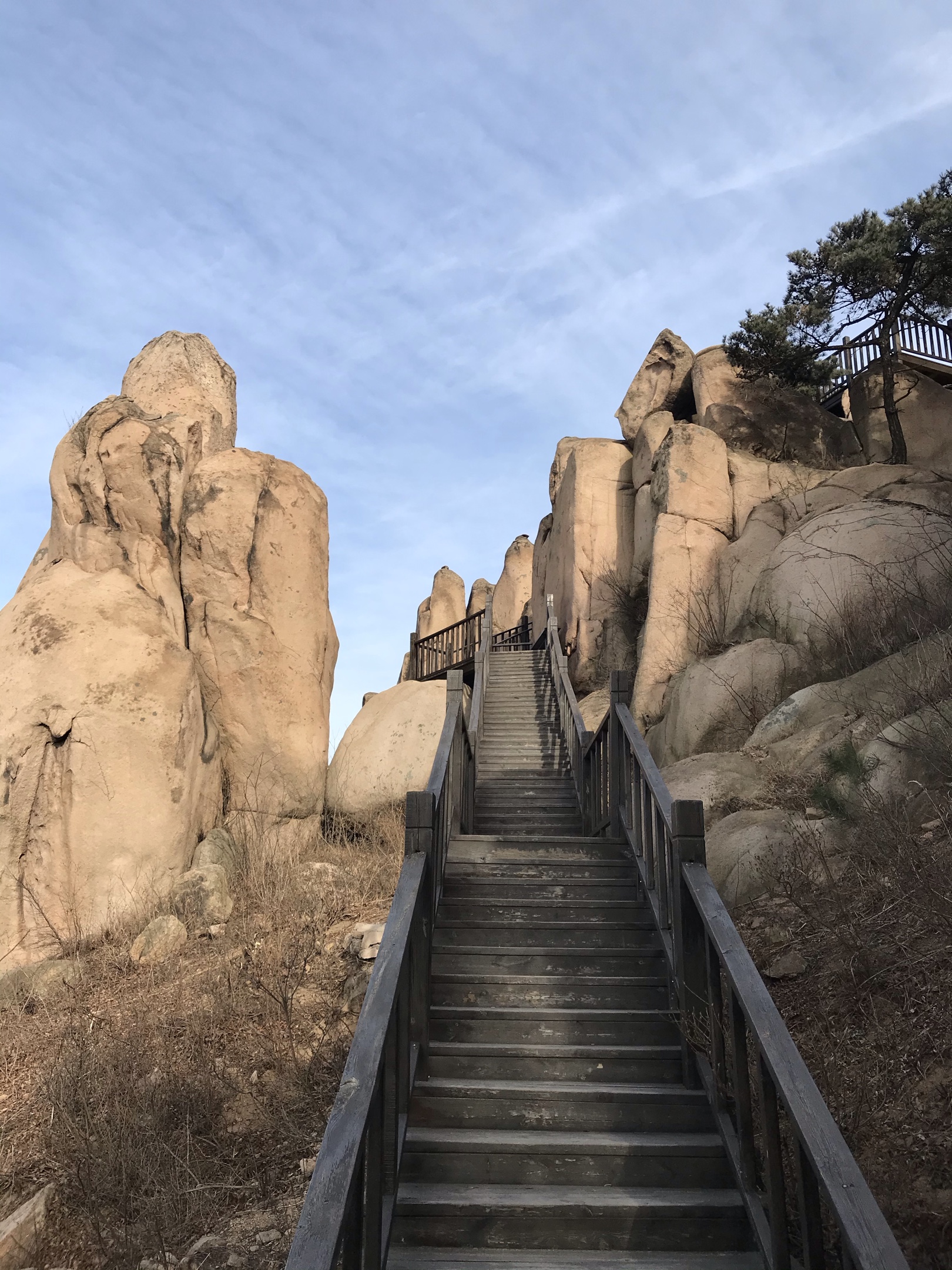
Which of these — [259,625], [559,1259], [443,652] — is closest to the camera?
[559,1259]

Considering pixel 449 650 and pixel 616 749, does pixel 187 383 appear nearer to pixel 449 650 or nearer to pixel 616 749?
pixel 449 650

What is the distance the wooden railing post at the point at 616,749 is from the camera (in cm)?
781

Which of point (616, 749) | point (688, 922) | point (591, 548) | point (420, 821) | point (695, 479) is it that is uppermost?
point (695, 479)

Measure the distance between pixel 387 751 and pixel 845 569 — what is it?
7.86 meters

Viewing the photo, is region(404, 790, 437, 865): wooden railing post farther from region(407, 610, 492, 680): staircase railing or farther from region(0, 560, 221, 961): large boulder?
region(407, 610, 492, 680): staircase railing

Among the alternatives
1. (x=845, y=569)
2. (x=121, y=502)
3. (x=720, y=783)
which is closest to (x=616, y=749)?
(x=720, y=783)

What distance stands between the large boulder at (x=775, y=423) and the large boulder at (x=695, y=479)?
1.36m

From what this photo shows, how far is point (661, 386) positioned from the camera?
75.6 feet

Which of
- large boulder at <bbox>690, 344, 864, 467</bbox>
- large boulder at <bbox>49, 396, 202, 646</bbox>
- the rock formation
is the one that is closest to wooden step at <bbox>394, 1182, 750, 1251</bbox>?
the rock formation

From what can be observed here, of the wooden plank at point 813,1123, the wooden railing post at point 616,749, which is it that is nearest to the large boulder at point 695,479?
the wooden railing post at point 616,749

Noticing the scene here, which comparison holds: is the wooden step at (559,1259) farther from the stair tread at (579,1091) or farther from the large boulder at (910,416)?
the large boulder at (910,416)

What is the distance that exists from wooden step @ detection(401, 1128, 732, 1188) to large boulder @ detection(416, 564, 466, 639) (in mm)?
33117

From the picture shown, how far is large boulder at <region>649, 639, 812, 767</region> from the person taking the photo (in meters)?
12.8

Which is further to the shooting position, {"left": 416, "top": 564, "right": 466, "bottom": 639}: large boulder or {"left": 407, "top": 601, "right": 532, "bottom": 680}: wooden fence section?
{"left": 416, "top": 564, "right": 466, "bottom": 639}: large boulder
